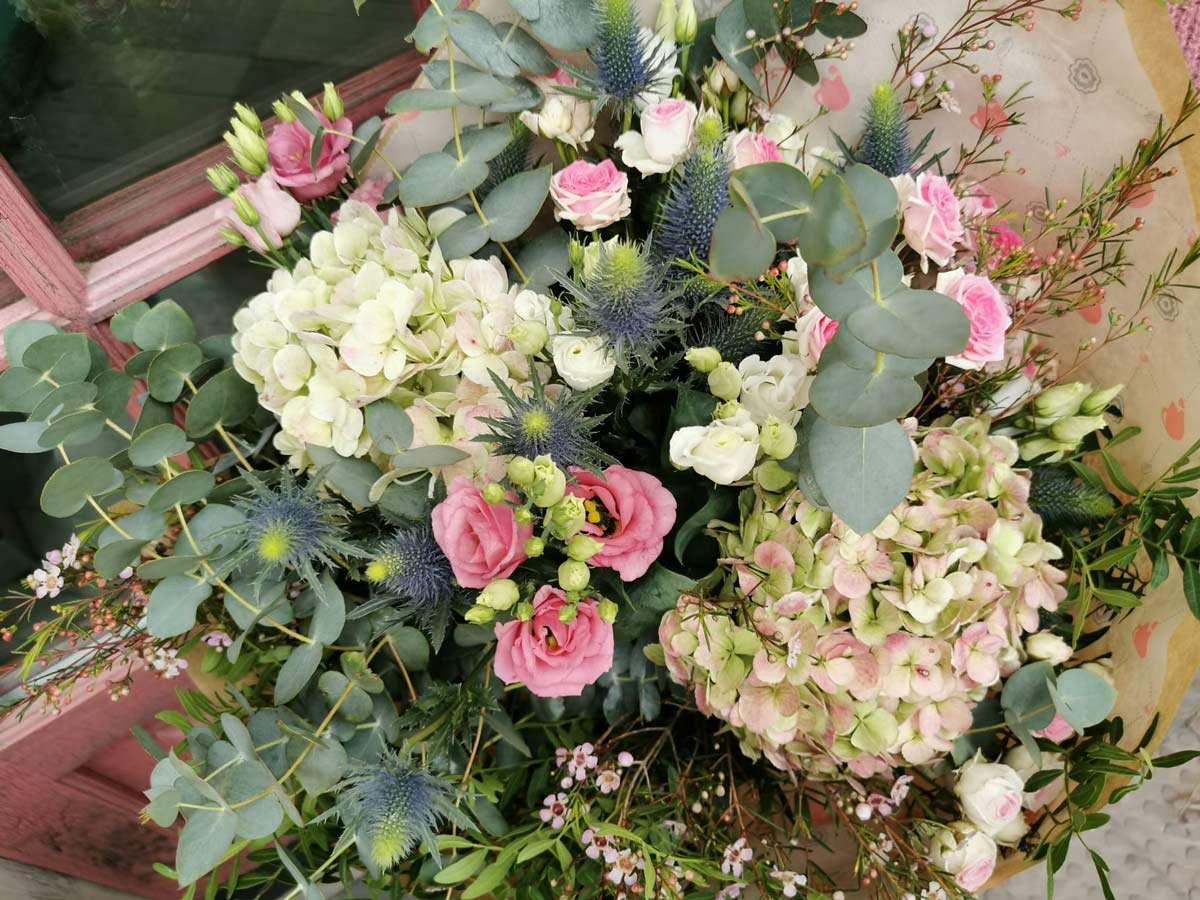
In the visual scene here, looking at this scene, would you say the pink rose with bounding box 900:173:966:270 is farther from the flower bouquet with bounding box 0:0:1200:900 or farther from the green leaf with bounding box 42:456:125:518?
the green leaf with bounding box 42:456:125:518

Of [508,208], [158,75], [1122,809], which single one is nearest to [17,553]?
[158,75]

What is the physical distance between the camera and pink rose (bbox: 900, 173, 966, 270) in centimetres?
58

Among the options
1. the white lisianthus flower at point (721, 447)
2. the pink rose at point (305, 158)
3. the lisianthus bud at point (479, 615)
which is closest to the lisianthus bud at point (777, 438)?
the white lisianthus flower at point (721, 447)

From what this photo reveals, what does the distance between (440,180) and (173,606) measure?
40 cm

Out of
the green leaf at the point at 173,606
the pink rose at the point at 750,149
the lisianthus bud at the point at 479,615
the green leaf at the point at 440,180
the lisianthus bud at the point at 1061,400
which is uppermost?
the green leaf at the point at 440,180

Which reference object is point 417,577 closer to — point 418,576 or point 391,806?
point 418,576

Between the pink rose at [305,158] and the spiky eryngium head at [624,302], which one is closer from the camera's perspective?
the spiky eryngium head at [624,302]

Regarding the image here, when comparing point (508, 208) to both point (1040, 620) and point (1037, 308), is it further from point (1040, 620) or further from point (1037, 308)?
point (1040, 620)

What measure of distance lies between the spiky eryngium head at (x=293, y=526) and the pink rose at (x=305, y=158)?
26 centimetres

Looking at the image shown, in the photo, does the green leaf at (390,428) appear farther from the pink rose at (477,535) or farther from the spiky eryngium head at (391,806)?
the spiky eryngium head at (391,806)

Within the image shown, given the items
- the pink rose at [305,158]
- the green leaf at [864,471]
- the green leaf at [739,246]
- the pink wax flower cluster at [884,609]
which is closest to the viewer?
the green leaf at [739,246]

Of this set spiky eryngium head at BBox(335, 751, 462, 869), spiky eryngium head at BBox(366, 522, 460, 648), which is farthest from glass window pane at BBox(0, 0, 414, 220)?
spiky eryngium head at BBox(335, 751, 462, 869)

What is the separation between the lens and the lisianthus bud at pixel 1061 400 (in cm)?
65

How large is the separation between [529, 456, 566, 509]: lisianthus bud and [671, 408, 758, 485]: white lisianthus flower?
94 millimetres
